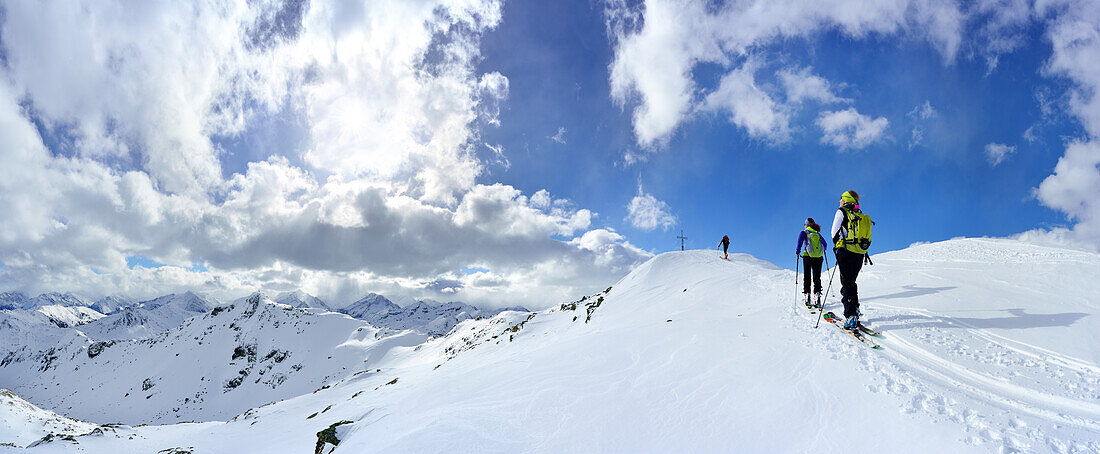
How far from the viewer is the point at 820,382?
8375mm

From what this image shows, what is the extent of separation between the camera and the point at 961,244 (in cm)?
1919

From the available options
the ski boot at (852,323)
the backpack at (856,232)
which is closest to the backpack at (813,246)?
the backpack at (856,232)

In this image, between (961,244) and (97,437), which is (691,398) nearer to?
(961,244)

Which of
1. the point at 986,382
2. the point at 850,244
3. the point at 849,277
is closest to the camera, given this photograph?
the point at 986,382

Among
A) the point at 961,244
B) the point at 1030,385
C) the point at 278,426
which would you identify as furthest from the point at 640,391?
the point at 278,426

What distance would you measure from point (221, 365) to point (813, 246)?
21218cm

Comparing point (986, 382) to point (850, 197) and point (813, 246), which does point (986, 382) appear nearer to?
point (850, 197)

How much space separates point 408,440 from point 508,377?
168 inches

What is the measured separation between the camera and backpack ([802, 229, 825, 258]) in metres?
16.2

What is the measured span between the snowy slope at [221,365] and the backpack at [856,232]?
131m

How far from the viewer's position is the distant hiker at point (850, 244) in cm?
1139

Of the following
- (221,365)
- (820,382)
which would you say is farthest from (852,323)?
(221,365)

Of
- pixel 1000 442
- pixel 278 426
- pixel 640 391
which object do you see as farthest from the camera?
pixel 278 426

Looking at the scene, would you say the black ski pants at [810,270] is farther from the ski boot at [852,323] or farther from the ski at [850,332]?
the ski boot at [852,323]
